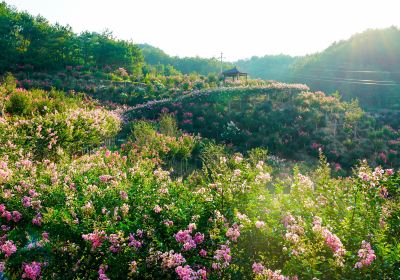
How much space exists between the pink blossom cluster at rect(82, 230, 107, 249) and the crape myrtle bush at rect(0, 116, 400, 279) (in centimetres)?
1

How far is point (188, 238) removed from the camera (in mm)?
3529

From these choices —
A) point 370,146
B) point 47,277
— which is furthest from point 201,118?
point 47,277

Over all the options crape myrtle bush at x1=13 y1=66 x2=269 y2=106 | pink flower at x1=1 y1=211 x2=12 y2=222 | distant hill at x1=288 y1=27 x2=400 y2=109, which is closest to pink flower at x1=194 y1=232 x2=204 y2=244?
pink flower at x1=1 y1=211 x2=12 y2=222

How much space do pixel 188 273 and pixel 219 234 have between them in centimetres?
80

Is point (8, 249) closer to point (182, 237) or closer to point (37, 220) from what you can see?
point (37, 220)

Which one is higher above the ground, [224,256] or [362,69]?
Result: [362,69]

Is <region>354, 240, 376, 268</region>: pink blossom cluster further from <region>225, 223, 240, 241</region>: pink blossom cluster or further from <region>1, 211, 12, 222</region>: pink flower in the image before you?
<region>1, 211, 12, 222</region>: pink flower

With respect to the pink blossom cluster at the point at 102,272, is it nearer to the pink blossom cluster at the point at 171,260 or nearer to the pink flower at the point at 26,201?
the pink blossom cluster at the point at 171,260

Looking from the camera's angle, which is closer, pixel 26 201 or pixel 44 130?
pixel 26 201

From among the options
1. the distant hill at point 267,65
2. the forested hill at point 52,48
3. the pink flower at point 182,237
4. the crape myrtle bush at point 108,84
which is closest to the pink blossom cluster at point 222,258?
the pink flower at point 182,237

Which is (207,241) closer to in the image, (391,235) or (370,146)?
(391,235)

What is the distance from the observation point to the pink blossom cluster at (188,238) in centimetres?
346

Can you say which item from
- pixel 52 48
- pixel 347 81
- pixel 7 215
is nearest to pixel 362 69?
pixel 347 81

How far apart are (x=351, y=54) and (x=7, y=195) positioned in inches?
2733
